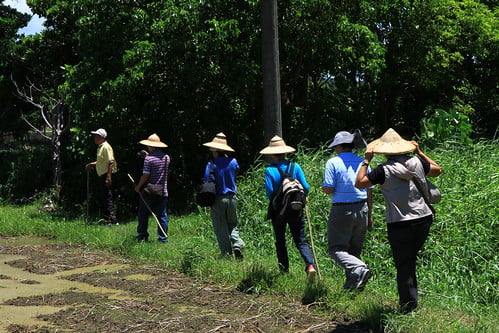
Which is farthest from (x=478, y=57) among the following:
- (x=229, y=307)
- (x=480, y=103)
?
(x=229, y=307)

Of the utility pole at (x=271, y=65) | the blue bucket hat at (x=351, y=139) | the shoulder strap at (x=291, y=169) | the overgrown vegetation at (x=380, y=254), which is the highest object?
the utility pole at (x=271, y=65)

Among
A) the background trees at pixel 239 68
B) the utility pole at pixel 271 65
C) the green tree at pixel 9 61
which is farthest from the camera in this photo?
the green tree at pixel 9 61

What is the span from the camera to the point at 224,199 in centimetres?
847

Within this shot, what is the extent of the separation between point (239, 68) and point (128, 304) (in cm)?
698

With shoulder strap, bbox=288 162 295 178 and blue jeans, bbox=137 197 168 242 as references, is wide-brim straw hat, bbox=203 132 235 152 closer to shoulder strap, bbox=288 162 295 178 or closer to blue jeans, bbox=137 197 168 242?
shoulder strap, bbox=288 162 295 178

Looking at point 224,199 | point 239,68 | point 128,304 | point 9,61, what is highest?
point 9,61

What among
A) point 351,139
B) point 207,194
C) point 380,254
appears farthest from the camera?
point 207,194

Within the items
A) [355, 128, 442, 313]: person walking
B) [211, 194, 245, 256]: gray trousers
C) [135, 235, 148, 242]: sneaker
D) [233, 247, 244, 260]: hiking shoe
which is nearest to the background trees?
[135, 235, 148, 242]: sneaker

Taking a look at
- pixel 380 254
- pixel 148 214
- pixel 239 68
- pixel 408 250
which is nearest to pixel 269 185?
pixel 380 254

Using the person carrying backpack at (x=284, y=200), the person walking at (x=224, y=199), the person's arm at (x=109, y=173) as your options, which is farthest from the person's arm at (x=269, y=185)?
the person's arm at (x=109, y=173)

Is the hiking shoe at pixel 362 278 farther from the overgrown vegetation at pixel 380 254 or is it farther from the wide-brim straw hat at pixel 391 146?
the wide-brim straw hat at pixel 391 146

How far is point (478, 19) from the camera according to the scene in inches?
637

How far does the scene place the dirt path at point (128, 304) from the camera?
581 centimetres

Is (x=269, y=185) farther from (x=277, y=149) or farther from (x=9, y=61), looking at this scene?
(x=9, y=61)
